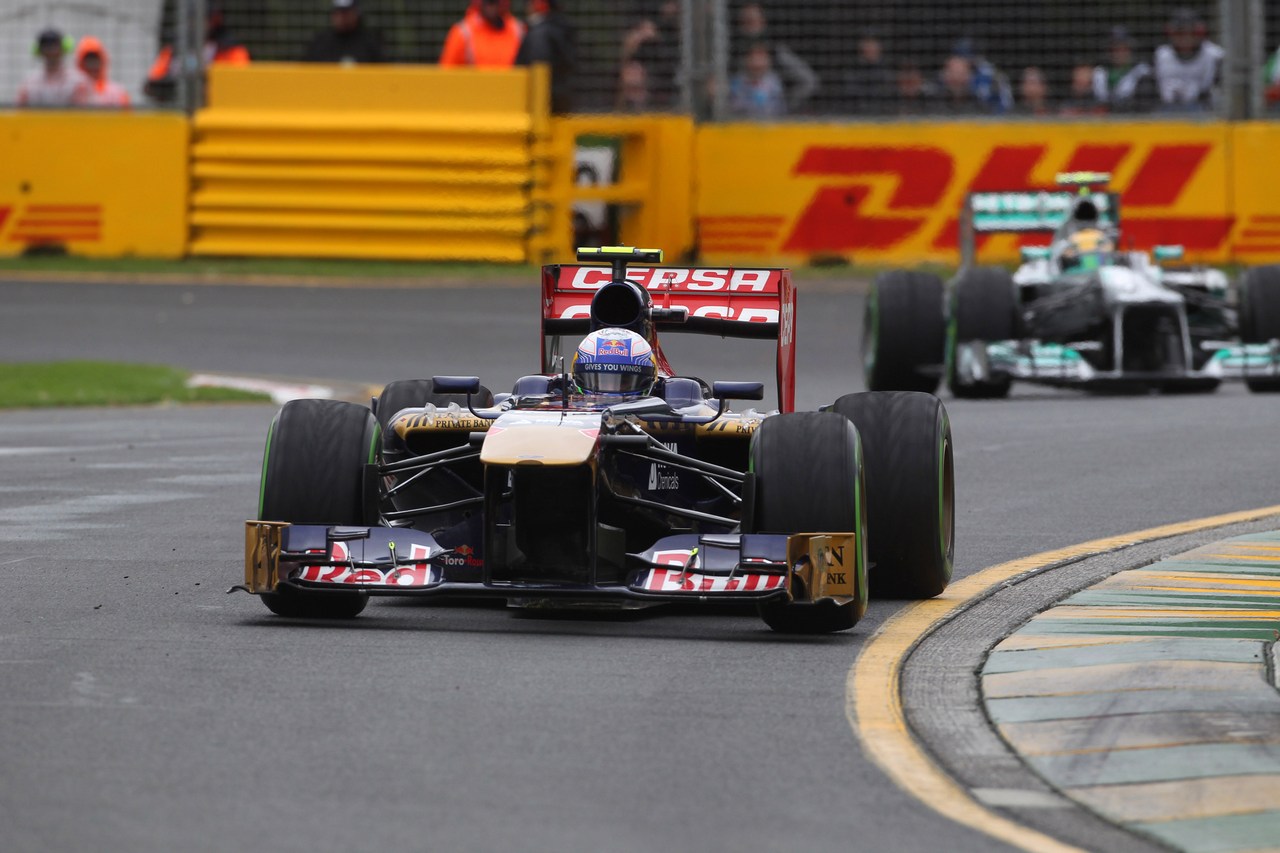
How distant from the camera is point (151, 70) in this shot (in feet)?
77.9

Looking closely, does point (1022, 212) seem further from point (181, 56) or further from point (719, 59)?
point (181, 56)

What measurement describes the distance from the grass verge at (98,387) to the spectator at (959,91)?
27.1ft

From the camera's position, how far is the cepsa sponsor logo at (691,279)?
9.98 meters

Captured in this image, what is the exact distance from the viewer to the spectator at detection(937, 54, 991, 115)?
22.8 meters

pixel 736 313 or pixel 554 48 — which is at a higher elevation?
pixel 554 48

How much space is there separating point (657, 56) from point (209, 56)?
14.8 ft

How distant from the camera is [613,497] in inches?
327

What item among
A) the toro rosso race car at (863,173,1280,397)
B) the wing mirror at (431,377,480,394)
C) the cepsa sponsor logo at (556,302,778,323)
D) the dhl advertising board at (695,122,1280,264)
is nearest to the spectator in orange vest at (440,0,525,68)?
the dhl advertising board at (695,122,1280,264)

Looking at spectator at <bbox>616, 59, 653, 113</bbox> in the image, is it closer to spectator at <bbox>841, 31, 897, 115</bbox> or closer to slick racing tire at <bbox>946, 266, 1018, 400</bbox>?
spectator at <bbox>841, 31, 897, 115</bbox>

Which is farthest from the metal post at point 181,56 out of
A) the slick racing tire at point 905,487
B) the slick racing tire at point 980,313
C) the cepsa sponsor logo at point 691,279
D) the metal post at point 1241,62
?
the slick racing tire at point 905,487

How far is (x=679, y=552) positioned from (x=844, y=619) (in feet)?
1.97

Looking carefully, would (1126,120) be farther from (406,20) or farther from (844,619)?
(844,619)

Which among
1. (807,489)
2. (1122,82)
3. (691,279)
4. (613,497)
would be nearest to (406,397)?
(691,279)

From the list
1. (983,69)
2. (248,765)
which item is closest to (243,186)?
(983,69)
